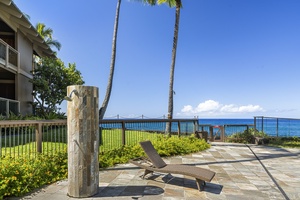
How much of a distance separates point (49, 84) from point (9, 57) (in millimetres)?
Result: 3666

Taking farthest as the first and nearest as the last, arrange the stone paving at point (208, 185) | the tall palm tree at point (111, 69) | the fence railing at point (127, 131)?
the tall palm tree at point (111, 69) → the fence railing at point (127, 131) → the stone paving at point (208, 185)

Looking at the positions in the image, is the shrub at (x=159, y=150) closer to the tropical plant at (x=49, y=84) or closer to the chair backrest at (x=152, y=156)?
the chair backrest at (x=152, y=156)

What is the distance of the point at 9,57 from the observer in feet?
42.1

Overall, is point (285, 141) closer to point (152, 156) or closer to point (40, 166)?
point (152, 156)

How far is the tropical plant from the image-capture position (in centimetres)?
1581

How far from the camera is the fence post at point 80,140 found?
3.85 meters

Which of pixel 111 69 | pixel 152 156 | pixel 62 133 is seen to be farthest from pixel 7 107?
pixel 152 156

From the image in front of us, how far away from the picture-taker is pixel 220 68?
80.6 ft

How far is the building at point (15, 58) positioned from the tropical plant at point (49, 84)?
0.61 metres

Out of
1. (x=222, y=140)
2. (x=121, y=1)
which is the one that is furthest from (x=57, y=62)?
(x=222, y=140)

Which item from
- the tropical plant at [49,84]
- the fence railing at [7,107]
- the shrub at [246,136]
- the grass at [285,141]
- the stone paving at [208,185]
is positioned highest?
the tropical plant at [49,84]

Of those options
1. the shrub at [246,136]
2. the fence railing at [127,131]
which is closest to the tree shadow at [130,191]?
the fence railing at [127,131]

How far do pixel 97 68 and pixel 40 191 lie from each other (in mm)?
18618

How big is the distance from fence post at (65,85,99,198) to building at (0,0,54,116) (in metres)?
10.1
